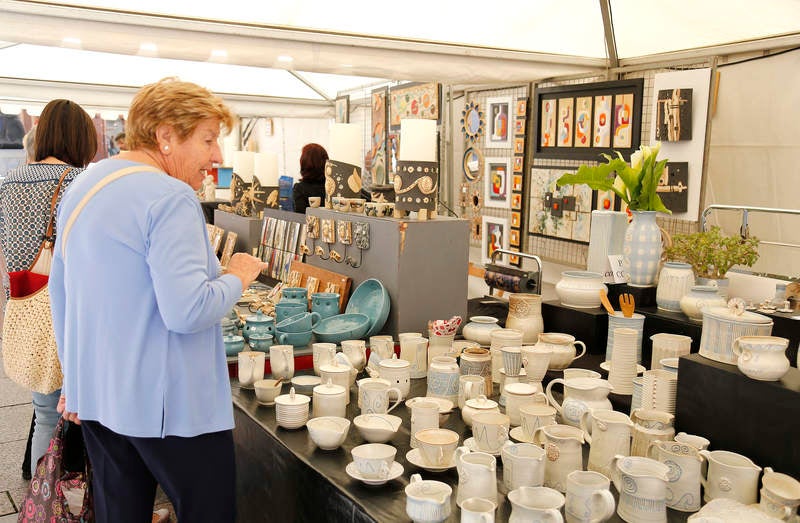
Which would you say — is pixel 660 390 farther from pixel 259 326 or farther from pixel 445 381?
pixel 259 326

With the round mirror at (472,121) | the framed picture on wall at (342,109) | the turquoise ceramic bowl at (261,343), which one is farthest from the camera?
the framed picture on wall at (342,109)

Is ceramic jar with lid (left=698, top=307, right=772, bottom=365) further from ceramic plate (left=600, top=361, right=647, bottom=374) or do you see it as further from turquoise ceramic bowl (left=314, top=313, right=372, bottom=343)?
turquoise ceramic bowl (left=314, top=313, right=372, bottom=343)

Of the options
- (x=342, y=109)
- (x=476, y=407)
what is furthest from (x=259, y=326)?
(x=342, y=109)

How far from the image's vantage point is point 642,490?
1.31 metres

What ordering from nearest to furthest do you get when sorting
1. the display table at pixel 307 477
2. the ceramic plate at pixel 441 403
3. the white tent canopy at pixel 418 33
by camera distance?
the display table at pixel 307 477
the ceramic plate at pixel 441 403
the white tent canopy at pixel 418 33

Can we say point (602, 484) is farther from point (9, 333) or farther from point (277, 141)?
point (277, 141)

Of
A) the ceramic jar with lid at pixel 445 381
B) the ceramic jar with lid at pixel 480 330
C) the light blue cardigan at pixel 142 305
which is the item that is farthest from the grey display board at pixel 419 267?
the light blue cardigan at pixel 142 305

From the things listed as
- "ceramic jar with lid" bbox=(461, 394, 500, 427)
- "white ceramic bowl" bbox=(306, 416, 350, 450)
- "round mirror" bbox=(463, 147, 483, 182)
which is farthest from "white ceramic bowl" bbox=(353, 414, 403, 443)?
"round mirror" bbox=(463, 147, 483, 182)

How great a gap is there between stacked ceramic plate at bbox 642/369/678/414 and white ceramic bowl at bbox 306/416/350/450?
799 millimetres

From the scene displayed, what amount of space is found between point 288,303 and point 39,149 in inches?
43.6

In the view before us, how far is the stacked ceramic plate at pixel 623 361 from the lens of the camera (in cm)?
202

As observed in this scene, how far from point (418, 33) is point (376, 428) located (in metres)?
2.67

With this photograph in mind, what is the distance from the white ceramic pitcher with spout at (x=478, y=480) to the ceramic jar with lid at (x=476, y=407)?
0.31 metres

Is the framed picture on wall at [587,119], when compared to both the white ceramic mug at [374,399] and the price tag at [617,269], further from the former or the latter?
the white ceramic mug at [374,399]
